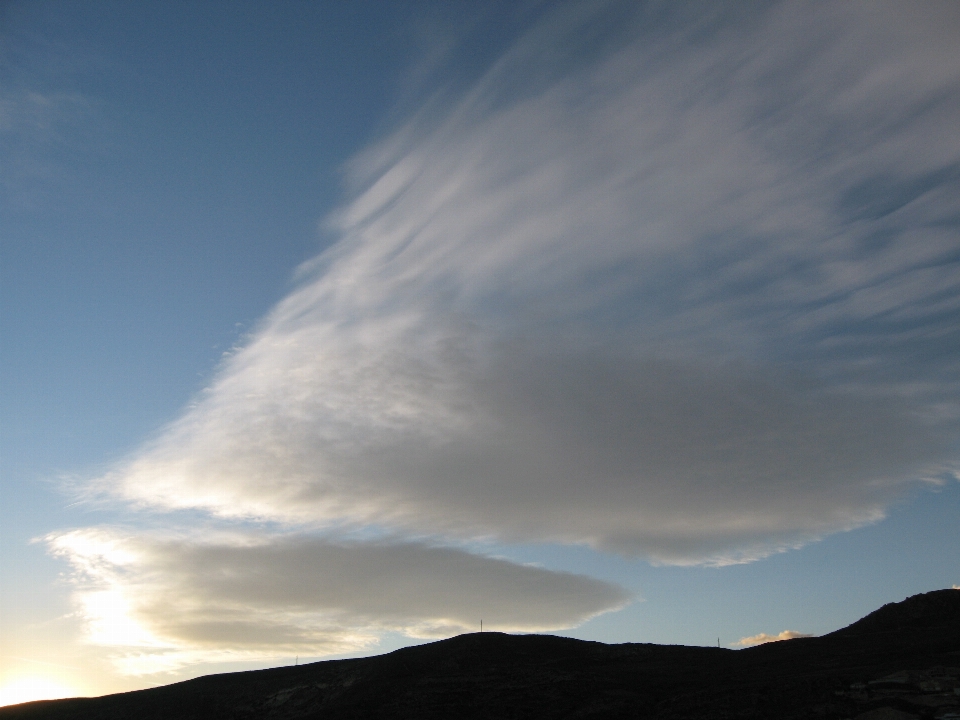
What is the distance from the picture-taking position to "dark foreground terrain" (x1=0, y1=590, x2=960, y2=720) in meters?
36.7

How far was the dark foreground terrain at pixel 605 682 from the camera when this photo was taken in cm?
3672

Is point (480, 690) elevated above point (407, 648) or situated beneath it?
situated beneath

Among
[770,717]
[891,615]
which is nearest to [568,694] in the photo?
[770,717]

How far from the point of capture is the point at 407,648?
65.2 meters

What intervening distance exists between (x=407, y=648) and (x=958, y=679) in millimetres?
43734

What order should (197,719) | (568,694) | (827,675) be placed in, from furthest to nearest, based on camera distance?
(197,719) < (568,694) < (827,675)

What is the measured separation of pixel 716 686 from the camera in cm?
4338

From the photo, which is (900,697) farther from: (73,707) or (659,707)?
(73,707)

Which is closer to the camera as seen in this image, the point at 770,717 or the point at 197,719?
the point at 770,717

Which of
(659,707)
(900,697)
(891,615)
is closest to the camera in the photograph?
(900,697)

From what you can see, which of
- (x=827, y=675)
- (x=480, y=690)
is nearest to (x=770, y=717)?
(x=827, y=675)

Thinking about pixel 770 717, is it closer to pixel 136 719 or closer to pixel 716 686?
pixel 716 686

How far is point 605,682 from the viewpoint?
164 feet

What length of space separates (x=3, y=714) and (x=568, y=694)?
6156cm
